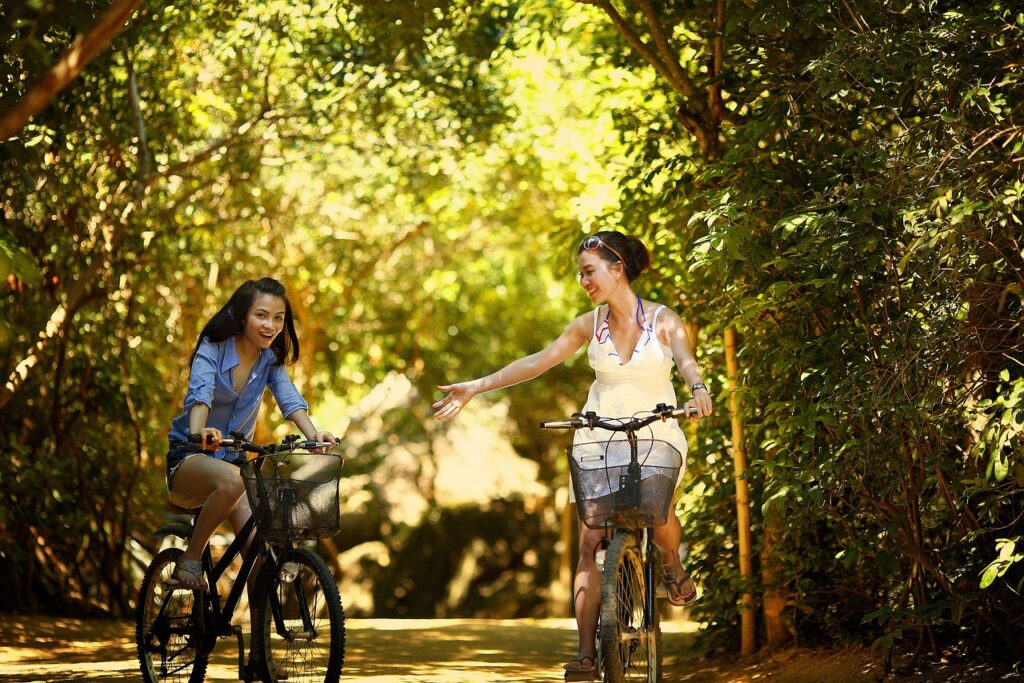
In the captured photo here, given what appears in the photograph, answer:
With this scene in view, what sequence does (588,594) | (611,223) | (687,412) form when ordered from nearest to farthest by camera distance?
(687,412) < (588,594) < (611,223)

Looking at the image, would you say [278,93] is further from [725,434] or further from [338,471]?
[338,471]

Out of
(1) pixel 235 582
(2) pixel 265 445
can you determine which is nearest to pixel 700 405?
(2) pixel 265 445

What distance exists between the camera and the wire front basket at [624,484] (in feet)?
16.4

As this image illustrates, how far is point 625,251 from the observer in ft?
18.8

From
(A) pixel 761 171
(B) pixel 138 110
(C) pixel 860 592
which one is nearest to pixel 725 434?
(C) pixel 860 592

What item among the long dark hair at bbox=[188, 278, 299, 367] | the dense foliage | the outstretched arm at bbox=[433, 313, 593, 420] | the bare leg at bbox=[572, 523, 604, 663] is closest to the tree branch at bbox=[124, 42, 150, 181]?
the dense foliage

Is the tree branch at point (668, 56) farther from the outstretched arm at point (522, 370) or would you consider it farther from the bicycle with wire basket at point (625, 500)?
the bicycle with wire basket at point (625, 500)

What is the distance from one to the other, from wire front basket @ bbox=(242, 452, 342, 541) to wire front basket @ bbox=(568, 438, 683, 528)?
104cm

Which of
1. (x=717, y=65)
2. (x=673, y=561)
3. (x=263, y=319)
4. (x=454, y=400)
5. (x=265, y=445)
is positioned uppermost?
(x=717, y=65)

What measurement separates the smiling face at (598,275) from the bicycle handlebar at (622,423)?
773mm

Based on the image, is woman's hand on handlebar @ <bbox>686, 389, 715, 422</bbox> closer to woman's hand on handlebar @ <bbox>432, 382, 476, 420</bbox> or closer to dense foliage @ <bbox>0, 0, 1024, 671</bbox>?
dense foliage @ <bbox>0, 0, 1024, 671</bbox>

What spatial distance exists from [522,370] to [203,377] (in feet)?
4.83

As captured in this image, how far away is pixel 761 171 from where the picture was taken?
627 cm

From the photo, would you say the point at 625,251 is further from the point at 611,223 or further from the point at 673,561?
the point at 611,223
